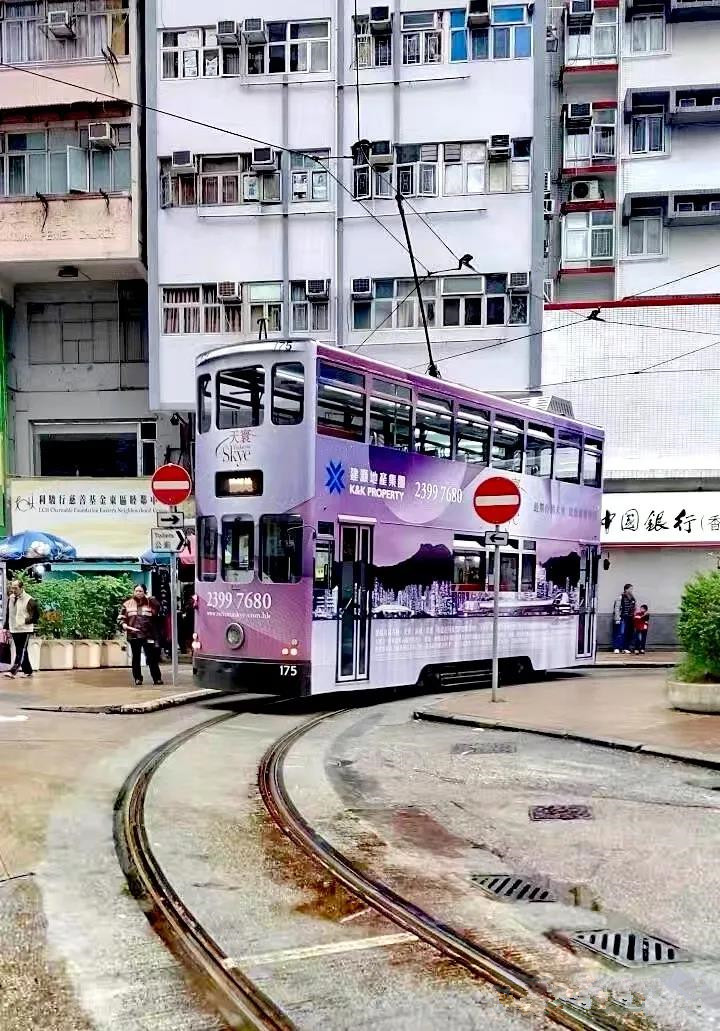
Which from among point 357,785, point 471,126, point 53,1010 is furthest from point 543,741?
point 471,126

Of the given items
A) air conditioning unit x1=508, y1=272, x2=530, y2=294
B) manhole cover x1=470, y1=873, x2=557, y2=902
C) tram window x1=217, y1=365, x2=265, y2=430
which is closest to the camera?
manhole cover x1=470, y1=873, x2=557, y2=902

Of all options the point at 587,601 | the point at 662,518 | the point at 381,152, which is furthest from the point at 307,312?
the point at 662,518

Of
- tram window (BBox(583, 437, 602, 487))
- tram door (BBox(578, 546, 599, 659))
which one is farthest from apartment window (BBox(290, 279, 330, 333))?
tram door (BBox(578, 546, 599, 659))

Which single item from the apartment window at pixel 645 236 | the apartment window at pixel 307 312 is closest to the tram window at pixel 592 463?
the apartment window at pixel 307 312

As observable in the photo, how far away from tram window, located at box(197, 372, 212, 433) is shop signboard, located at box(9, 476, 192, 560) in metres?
10.3

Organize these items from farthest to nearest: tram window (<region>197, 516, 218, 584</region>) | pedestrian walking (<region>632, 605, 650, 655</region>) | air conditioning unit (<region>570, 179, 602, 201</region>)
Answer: air conditioning unit (<region>570, 179, 602, 201</region>) → pedestrian walking (<region>632, 605, 650, 655</region>) → tram window (<region>197, 516, 218, 584</region>)

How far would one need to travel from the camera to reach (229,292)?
77.5 ft

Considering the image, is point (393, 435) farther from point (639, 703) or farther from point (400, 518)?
point (639, 703)

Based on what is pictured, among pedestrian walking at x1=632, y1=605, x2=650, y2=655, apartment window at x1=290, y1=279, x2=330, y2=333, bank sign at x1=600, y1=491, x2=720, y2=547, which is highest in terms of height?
apartment window at x1=290, y1=279, x2=330, y2=333

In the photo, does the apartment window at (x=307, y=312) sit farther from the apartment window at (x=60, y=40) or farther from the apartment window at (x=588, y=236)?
the apartment window at (x=588, y=236)

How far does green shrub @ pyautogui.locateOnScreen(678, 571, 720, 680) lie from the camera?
11.9m

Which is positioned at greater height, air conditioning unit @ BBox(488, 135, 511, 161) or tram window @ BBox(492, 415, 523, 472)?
air conditioning unit @ BBox(488, 135, 511, 161)

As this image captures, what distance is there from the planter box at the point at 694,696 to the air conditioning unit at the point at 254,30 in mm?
18161

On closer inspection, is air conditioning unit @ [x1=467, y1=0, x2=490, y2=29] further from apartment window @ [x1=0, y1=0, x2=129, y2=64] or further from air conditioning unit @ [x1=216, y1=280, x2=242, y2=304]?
air conditioning unit @ [x1=216, y1=280, x2=242, y2=304]
